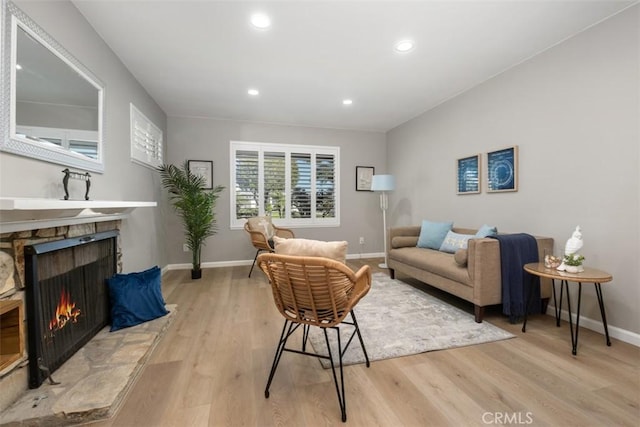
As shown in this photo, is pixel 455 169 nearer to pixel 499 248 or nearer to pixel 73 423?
pixel 499 248

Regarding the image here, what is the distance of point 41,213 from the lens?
1.48 metres

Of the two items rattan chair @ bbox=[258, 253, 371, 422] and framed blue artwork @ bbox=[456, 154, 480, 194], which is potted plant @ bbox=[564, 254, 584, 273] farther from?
rattan chair @ bbox=[258, 253, 371, 422]

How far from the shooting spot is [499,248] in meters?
2.40

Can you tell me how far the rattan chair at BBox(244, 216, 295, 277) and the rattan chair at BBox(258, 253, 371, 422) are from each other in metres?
2.21

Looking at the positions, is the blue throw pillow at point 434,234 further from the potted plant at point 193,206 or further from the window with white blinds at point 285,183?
the potted plant at point 193,206

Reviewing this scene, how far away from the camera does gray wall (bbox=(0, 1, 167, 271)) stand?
5.06 ft

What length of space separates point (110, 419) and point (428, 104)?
468 cm

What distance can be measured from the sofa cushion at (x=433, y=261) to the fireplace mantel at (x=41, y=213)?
3.04m

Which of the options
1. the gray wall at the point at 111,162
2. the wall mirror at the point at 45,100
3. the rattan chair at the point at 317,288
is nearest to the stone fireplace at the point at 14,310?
the gray wall at the point at 111,162

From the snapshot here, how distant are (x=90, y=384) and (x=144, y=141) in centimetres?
278

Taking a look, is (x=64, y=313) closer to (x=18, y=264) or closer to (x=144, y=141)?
(x=18, y=264)

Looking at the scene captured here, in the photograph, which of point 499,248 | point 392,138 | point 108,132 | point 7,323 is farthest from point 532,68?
point 7,323

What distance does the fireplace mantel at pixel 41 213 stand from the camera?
1179 mm

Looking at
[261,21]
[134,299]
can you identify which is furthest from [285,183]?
[134,299]
